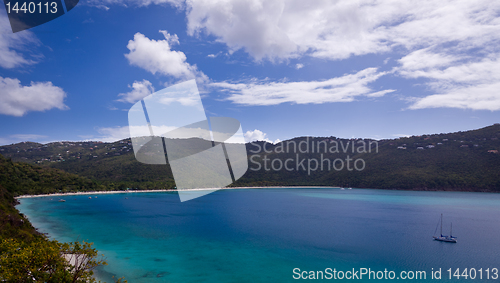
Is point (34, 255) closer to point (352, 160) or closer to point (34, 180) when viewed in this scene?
point (34, 180)

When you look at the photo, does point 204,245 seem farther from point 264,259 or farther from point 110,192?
point 110,192

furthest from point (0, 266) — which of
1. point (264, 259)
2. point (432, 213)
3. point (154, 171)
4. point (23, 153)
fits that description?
point (23, 153)

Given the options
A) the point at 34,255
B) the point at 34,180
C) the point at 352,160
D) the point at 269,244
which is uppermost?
the point at 352,160

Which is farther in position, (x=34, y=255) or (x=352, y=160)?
(x=352, y=160)

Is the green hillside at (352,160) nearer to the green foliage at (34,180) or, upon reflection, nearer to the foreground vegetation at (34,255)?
the green foliage at (34,180)

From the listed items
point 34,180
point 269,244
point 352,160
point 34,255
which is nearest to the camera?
point 34,255

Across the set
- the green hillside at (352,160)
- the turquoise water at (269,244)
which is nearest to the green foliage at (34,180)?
the green hillside at (352,160)

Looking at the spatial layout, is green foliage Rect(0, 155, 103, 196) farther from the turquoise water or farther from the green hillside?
the turquoise water

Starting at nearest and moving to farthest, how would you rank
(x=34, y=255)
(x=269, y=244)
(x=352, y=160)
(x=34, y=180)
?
(x=34, y=255)
(x=269, y=244)
(x=34, y=180)
(x=352, y=160)

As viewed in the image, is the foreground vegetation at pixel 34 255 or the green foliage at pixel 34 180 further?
the green foliage at pixel 34 180

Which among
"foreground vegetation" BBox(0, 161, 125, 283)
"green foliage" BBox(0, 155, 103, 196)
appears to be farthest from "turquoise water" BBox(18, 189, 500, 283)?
"green foliage" BBox(0, 155, 103, 196)

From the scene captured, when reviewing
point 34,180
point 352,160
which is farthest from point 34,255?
point 352,160
